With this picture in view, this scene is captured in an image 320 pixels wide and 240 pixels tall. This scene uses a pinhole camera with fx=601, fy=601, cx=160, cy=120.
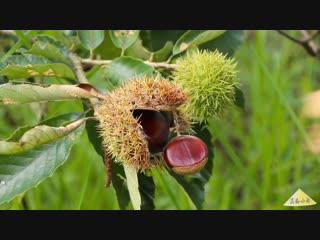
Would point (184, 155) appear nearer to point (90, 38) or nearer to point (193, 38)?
point (193, 38)

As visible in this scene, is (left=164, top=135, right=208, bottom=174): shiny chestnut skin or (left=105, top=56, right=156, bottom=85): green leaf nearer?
(left=164, top=135, right=208, bottom=174): shiny chestnut skin

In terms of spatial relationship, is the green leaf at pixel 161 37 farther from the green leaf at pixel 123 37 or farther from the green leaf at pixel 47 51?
the green leaf at pixel 47 51

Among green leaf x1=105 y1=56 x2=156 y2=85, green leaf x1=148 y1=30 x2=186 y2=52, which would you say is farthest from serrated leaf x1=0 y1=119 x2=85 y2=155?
green leaf x1=148 y1=30 x2=186 y2=52

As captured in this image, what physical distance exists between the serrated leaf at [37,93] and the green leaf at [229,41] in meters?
0.57

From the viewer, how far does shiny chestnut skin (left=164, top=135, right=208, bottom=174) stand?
1.30 meters

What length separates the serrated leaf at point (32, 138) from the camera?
1.20 metres

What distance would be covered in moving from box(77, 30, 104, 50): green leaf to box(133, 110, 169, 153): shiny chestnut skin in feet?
1.51

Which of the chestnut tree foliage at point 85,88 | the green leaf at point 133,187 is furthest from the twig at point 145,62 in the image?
the green leaf at point 133,187

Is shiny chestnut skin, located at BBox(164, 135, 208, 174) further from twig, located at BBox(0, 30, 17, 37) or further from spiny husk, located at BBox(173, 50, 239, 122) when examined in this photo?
twig, located at BBox(0, 30, 17, 37)

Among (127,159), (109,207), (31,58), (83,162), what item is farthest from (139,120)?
(83,162)

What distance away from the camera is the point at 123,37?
1.74 metres

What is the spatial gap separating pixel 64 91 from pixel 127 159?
218 mm

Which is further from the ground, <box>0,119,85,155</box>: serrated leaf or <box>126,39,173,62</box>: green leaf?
<box>126,39,173,62</box>: green leaf
